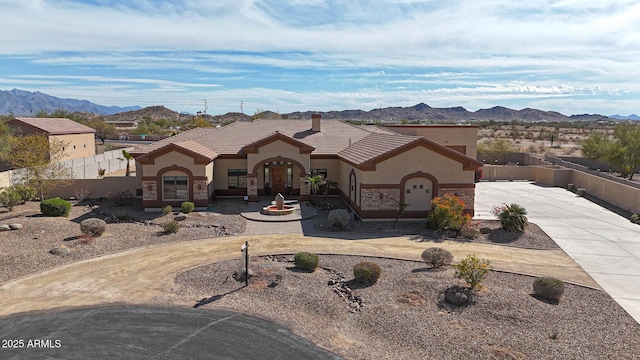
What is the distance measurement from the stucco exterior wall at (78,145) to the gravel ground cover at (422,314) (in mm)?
44621

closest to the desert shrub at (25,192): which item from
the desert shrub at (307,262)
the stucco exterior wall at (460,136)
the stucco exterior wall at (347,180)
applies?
the stucco exterior wall at (347,180)

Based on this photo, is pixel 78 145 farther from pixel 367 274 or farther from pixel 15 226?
pixel 367 274

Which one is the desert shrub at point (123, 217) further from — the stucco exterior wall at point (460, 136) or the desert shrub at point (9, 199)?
the stucco exterior wall at point (460, 136)

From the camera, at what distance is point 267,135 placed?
35750 millimetres

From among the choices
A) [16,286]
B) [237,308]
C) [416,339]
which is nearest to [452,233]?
[416,339]

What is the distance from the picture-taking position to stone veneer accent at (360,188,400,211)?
2717 centimetres

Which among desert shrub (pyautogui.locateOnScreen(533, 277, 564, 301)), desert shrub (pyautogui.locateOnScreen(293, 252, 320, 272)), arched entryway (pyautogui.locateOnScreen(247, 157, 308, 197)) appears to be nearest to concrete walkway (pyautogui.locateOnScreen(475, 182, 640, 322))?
desert shrub (pyautogui.locateOnScreen(533, 277, 564, 301))

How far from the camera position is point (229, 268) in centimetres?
1855

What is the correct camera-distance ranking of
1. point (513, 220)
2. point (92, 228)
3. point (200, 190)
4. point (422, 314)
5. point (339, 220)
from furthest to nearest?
point (200, 190) < point (339, 220) < point (513, 220) < point (92, 228) < point (422, 314)

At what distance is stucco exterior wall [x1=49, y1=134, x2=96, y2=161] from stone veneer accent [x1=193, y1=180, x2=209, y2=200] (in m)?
31.7

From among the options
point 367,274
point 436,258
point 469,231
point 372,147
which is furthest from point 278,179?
point 367,274

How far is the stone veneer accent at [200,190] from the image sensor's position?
2964 centimetres

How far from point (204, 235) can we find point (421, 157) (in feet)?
45.0

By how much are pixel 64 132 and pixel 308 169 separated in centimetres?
3755
